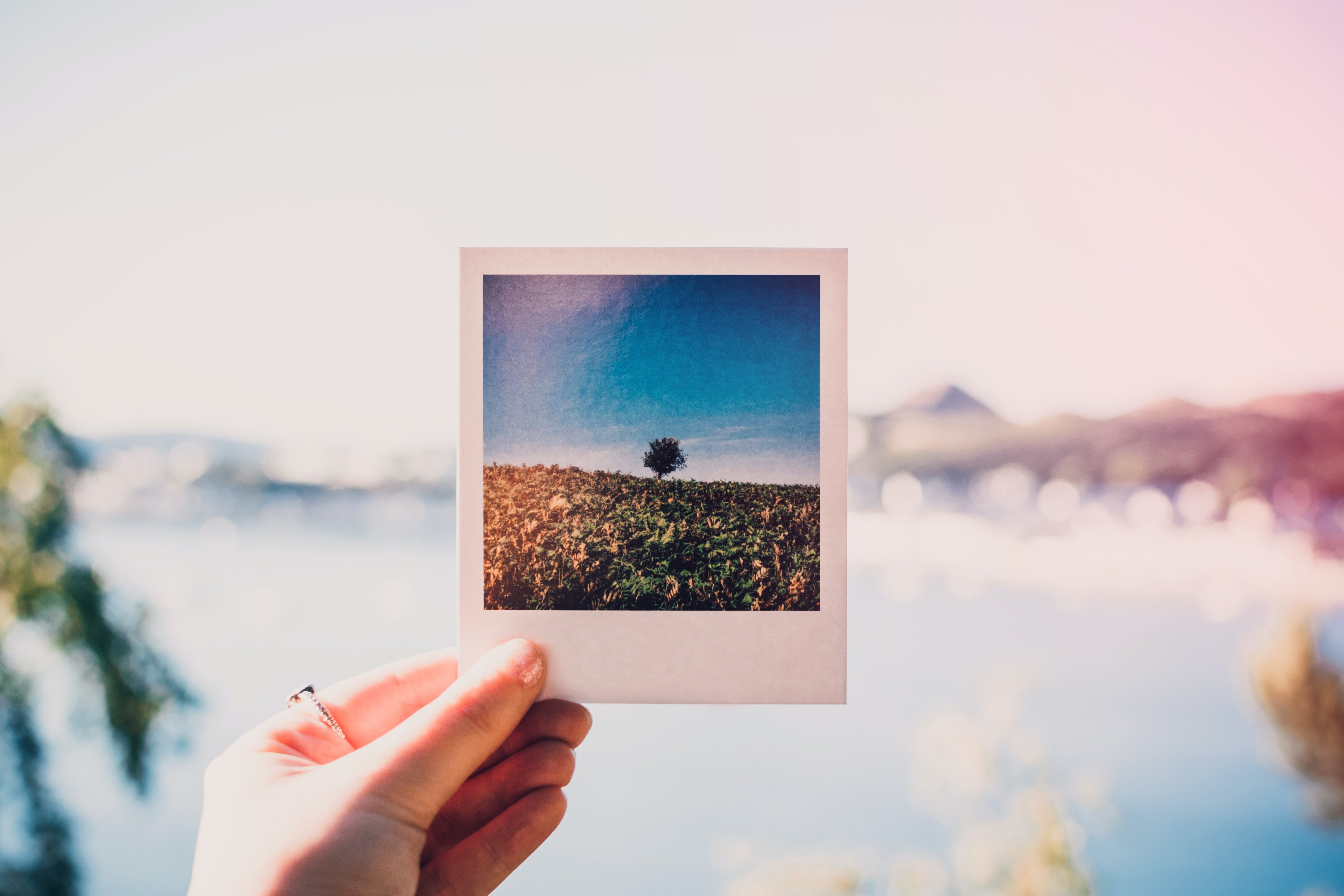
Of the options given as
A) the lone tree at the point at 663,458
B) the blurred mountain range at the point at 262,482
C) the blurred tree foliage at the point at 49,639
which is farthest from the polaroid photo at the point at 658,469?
the blurred tree foliage at the point at 49,639

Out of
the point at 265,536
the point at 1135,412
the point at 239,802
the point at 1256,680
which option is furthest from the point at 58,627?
the point at 1256,680

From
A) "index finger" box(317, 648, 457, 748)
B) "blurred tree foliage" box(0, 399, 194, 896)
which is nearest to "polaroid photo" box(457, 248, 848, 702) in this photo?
"index finger" box(317, 648, 457, 748)

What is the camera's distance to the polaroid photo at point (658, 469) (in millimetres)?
862

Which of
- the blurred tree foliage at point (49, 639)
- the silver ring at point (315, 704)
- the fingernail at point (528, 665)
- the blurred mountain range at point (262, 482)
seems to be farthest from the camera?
the blurred tree foliage at point (49, 639)

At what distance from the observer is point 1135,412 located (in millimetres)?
1962

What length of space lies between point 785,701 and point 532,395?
470 millimetres

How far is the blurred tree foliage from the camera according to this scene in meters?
2.28

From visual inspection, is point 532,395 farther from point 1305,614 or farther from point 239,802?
point 1305,614

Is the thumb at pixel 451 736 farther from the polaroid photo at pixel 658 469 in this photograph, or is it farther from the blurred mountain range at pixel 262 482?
the blurred mountain range at pixel 262 482

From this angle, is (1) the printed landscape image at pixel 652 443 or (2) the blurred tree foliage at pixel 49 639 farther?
(2) the blurred tree foliage at pixel 49 639

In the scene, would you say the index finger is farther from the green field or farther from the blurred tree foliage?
the blurred tree foliage

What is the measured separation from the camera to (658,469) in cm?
88

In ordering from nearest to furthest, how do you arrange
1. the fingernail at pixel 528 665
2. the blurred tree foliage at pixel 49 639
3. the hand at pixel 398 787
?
the hand at pixel 398 787 < the fingernail at pixel 528 665 < the blurred tree foliage at pixel 49 639

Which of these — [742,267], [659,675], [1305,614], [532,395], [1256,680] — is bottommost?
[1256,680]
